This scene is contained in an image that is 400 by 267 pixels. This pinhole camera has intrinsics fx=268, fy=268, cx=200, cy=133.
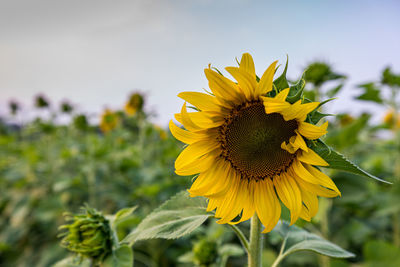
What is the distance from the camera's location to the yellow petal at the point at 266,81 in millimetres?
747

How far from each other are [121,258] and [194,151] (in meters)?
0.49

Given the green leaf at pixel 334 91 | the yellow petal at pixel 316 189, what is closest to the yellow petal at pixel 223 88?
the yellow petal at pixel 316 189

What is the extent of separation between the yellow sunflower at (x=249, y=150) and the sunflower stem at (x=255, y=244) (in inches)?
1.9

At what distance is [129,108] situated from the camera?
4336 millimetres

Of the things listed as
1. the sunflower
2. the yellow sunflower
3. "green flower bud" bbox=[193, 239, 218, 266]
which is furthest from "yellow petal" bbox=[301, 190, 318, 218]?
the sunflower

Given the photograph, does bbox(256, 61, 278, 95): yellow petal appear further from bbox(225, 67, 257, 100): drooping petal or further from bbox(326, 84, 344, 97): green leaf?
bbox(326, 84, 344, 97): green leaf

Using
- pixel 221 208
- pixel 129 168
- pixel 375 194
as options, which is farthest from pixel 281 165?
pixel 129 168

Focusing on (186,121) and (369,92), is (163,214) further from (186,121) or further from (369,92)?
(369,92)

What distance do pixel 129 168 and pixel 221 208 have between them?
306 cm

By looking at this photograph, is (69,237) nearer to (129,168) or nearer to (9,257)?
(129,168)

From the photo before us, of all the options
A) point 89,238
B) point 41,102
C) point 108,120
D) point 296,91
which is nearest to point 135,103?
point 108,120

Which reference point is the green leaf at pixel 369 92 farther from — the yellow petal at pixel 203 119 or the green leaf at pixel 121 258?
the green leaf at pixel 121 258

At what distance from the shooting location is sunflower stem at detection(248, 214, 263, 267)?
0.90 meters

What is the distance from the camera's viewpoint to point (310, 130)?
2.55 ft
